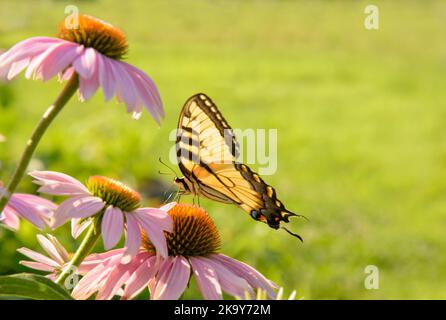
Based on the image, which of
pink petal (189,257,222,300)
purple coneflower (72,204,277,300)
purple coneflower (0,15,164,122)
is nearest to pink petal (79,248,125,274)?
purple coneflower (72,204,277,300)

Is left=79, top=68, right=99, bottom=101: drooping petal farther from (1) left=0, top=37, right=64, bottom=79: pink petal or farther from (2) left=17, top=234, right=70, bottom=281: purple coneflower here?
(2) left=17, top=234, right=70, bottom=281: purple coneflower

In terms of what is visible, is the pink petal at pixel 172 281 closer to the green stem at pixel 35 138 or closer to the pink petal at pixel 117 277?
the pink petal at pixel 117 277

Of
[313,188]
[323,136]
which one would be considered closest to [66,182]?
[313,188]

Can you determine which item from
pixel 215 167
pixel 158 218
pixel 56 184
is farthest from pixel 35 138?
pixel 215 167

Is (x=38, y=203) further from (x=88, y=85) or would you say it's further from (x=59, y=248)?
(x=88, y=85)

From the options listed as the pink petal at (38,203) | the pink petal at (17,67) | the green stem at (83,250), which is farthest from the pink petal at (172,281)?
the pink petal at (17,67)

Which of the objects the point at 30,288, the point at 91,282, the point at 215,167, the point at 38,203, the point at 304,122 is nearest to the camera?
the point at 30,288
